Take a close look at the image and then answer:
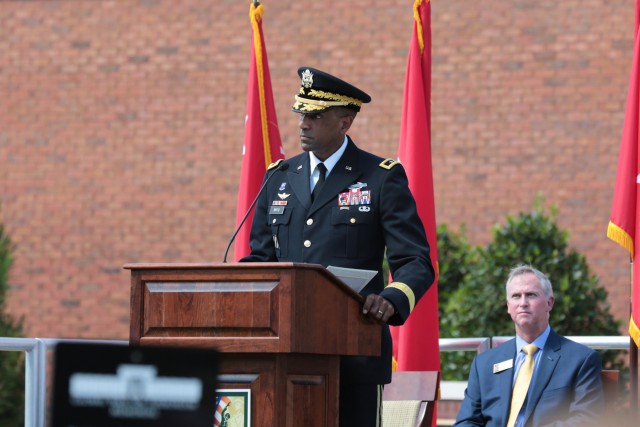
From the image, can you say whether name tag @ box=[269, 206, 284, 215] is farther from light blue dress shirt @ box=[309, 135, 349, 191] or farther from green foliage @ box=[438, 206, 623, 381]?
green foliage @ box=[438, 206, 623, 381]

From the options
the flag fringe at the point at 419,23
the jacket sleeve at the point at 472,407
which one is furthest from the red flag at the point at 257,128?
the jacket sleeve at the point at 472,407

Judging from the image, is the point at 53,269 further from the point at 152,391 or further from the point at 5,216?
the point at 152,391

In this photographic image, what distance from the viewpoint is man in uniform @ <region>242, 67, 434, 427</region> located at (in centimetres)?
386

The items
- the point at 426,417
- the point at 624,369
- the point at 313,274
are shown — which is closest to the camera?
the point at 313,274

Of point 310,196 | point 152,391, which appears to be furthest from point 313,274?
point 152,391

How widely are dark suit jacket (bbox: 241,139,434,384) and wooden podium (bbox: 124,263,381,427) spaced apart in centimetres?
43

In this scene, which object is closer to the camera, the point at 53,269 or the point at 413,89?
the point at 413,89

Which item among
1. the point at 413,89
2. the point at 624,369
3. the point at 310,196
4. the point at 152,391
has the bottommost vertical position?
the point at 624,369

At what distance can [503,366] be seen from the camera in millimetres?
4945

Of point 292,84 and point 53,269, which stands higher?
point 292,84

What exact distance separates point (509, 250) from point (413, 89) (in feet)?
10.4

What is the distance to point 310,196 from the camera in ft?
13.2

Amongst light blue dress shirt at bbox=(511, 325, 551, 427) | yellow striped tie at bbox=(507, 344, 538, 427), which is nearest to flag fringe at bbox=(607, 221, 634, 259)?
light blue dress shirt at bbox=(511, 325, 551, 427)

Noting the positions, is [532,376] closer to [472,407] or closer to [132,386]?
[472,407]
